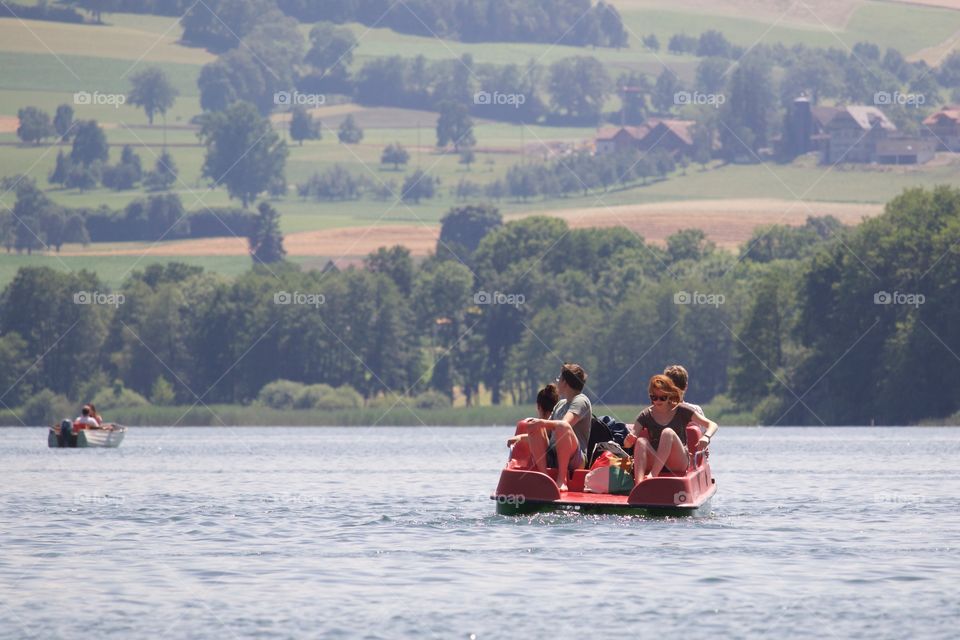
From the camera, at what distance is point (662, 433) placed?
29.7m

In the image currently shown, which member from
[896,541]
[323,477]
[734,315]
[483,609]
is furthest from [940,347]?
[483,609]

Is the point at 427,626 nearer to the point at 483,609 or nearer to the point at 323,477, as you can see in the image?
the point at 483,609

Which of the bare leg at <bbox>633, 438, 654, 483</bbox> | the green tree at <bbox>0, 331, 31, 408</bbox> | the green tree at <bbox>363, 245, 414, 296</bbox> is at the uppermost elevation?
the green tree at <bbox>363, 245, 414, 296</bbox>

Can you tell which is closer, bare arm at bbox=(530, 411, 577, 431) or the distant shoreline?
bare arm at bbox=(530, 411, 577, 431)

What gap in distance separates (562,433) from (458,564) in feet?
14.2

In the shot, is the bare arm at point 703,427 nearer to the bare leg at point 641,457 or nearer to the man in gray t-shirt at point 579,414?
the bare leg at point 641,457

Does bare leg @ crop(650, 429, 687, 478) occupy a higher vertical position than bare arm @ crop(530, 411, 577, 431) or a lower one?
lower

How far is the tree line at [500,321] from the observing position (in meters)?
124

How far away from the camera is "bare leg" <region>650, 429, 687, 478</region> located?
29594mm

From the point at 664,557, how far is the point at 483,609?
17.3 ft

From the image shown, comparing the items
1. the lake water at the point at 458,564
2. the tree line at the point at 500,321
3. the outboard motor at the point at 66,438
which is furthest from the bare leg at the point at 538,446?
the tree line at the point at 500,321

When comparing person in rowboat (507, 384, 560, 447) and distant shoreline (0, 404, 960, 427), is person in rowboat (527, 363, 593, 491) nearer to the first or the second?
person in rowboat (507, 384, 560, 447)

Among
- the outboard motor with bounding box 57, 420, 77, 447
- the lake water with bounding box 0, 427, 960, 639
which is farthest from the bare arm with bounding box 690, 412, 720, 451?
the outboard motor with bounding box 57, 420, 77, 447

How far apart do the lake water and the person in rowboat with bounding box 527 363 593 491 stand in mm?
1021
